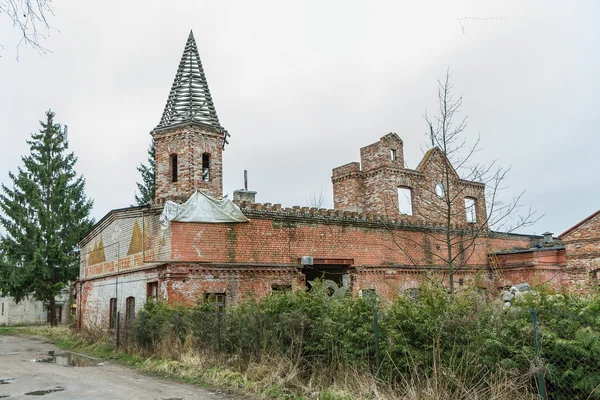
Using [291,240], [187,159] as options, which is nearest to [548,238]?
[291,240]

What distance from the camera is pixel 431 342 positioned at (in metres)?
8.26

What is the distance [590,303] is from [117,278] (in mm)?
19296

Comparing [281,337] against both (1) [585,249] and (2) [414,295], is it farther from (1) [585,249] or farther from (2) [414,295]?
(1) [585,249]

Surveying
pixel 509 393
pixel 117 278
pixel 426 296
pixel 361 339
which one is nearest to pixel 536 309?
pixel 509 393

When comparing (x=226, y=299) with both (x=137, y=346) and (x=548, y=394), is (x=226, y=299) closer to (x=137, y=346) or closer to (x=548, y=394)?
(x=137, y=346)

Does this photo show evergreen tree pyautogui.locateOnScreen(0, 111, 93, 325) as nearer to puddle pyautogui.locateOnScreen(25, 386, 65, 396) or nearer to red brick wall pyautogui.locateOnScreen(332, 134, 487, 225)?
red brick wall pyautogui.locateOnScreen(332, 134, 487, 225)

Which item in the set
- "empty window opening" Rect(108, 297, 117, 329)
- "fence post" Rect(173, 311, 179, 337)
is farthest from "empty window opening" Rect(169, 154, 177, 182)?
"fence post" Rect(173, 311, 179, 337)

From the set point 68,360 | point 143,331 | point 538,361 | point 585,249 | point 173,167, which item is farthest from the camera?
point 585,249

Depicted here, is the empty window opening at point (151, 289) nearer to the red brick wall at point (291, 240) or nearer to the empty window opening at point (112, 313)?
the red brick wall at point (291, 240)

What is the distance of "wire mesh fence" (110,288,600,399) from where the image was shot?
6.71 metres

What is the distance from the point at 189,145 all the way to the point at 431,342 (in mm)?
14525

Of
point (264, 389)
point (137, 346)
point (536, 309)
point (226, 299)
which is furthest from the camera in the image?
point (226, 299)

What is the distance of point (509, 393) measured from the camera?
22.7ft

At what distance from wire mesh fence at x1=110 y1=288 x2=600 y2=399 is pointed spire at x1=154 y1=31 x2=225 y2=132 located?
10.8 metres
